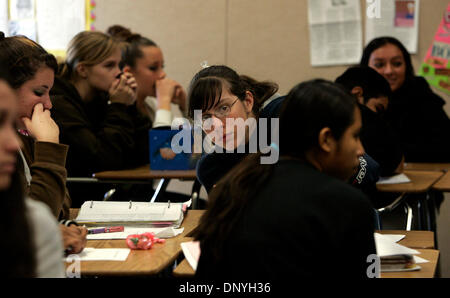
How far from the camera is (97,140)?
3.22m

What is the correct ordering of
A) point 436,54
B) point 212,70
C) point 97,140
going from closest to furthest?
1. point 212,70
2. point 97,140
3. point 436,54

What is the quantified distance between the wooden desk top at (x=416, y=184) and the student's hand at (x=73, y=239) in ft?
4.95

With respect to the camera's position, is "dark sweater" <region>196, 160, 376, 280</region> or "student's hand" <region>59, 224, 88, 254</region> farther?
"student's hand" <region>59, 224, 88, 254</region>

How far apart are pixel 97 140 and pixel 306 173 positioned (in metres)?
2.14

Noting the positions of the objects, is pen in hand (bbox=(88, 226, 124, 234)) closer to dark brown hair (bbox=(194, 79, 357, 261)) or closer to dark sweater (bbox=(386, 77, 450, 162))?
dark brown hair (bbox=(194, 79, 357, 261))

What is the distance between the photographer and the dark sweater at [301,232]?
117cm

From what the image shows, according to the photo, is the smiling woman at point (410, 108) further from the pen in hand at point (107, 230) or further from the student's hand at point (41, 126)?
the student's hand at point (41, 126)

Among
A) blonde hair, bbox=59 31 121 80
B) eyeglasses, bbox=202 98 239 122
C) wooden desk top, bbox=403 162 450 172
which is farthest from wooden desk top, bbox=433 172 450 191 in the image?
blonde hair, bbox=59 31 121 80

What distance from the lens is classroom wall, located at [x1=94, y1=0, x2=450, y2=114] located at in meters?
4.58

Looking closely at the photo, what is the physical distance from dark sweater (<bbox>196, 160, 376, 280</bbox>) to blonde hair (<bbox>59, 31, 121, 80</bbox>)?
239 centimetres
